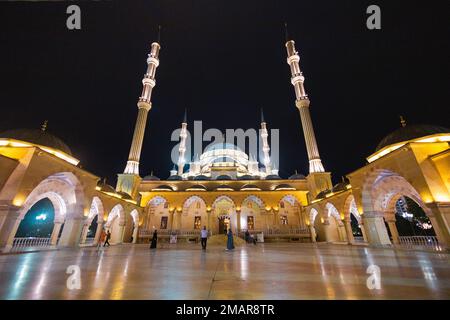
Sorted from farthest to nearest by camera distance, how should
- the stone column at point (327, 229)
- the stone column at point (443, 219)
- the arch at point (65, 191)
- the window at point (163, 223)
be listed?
the window at point (163, 223)
the stone column at point (327, 229)
the arch at point (65, 191)
the stone column at point (443, 219)

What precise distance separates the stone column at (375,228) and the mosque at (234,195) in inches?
2.5

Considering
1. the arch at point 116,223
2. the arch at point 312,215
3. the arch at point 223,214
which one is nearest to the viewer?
the arch at point 116,223

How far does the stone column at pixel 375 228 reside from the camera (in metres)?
13.4

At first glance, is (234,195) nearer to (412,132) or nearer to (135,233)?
(135,233)

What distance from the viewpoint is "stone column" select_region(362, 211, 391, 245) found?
1336 centimetres

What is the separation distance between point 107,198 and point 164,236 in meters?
7.84

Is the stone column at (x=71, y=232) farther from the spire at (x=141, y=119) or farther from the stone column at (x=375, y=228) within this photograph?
the stone column at (x=375, y=228)

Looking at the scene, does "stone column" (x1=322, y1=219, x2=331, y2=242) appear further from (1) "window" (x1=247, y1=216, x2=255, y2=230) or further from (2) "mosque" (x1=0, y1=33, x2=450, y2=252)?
(1) "window" (x1=247, y1=216, x2=255, y2=230)

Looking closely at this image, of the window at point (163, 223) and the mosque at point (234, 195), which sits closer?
the mosque at point (234, 195)

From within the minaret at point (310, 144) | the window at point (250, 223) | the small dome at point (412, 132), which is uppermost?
the minaret at point (310, 144)

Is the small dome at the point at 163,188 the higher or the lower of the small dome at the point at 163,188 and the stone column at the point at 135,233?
the higher

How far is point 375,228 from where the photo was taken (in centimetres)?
1363

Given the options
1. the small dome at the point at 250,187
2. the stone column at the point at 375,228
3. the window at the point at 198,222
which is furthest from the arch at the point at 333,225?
the window at the point at 198,222

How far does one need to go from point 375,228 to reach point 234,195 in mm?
15306
